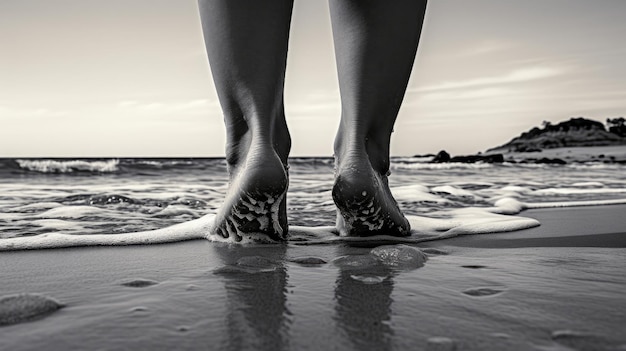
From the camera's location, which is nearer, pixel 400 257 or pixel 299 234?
pixel 400 257

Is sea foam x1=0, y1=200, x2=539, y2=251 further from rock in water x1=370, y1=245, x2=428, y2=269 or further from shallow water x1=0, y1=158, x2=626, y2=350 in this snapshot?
rock in water x1=370, y1=245, x2=428, y2=269

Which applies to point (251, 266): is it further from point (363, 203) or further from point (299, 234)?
point (299, 234)

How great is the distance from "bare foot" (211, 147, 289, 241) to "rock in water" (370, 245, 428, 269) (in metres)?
0.32

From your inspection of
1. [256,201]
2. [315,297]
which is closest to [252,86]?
[256,201]

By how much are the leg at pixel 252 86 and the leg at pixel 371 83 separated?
6.9 inches

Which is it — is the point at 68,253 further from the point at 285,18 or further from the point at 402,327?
the point at 402,327

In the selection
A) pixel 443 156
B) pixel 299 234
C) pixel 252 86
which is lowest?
pixel 299 234

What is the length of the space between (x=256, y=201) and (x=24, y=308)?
691 millimetres

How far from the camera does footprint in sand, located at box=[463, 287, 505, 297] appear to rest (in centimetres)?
81

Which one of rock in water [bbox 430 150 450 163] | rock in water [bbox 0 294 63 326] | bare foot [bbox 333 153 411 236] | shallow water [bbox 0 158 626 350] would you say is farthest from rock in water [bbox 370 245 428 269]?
rock in water [bbox 430 150 450 163]

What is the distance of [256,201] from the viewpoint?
52.8 inches

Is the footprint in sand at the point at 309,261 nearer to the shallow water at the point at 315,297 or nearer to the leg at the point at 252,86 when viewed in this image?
the shallow water at the point at 315,297

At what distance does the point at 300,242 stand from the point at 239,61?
1.57 ft

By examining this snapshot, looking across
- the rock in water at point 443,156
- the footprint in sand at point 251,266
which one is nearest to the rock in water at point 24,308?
the footprint in sand at point 251,266
